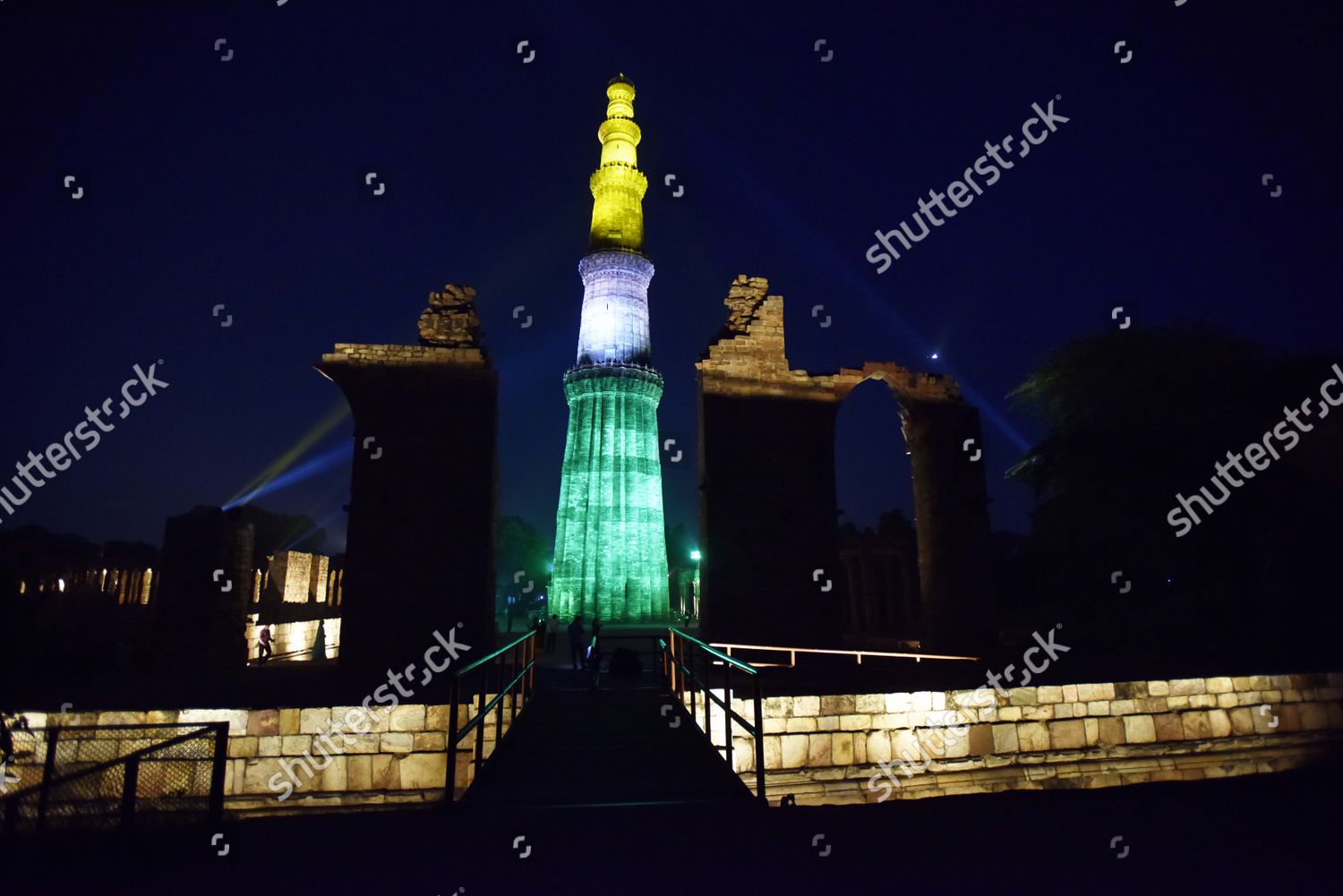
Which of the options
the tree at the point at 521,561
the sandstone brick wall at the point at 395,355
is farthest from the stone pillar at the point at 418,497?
the tree at the point at 521,561

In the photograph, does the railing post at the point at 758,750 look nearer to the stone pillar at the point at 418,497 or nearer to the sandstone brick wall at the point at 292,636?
the stone pillar at the point at 418,497

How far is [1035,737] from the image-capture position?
7246mm

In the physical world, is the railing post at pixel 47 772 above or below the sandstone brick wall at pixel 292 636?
below

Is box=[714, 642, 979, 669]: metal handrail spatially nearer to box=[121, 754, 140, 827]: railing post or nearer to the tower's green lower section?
box=[121, 754, 140, 827]: railing post

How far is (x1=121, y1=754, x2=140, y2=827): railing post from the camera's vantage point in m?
4.90

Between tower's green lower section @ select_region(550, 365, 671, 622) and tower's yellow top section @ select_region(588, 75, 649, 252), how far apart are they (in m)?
5.89

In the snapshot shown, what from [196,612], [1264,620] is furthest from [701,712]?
[1264,620]

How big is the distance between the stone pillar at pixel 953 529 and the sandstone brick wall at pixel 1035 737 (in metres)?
5.70

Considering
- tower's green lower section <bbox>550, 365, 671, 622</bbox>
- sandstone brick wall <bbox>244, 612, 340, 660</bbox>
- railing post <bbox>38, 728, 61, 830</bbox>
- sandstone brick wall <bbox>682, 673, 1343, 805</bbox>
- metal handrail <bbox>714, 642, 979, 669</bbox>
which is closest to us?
railing post <bbox>38, 728, 61, 830</bbox>

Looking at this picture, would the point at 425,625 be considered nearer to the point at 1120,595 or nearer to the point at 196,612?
the point at 196,612

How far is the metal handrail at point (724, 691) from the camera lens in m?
5.48

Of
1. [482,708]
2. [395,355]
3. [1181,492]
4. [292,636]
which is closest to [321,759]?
[482,708]

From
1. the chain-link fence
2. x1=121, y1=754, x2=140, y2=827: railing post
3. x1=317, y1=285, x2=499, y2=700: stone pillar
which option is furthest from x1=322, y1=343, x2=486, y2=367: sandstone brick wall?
x1=121, y1=754, x2=140, y2=827: railing post

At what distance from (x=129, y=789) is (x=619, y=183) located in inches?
A: 1140
